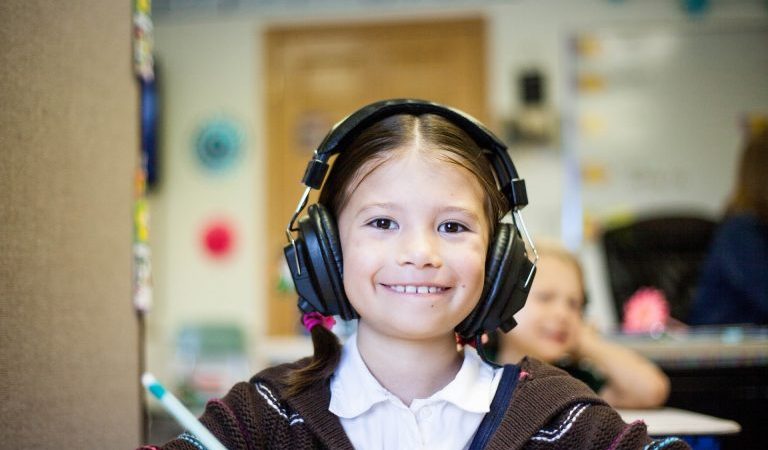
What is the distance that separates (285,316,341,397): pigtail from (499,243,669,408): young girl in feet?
2.13

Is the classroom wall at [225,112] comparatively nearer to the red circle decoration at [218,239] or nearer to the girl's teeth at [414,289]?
the red circle decoration at [218,239]

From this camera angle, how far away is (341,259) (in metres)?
0.93

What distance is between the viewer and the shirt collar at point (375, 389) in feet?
3.01

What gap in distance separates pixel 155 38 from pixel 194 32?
275 millimetres

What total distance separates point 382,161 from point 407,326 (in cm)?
22

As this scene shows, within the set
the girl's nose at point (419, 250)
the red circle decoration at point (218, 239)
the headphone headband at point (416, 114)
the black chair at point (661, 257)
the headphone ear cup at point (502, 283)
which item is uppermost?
the headphone headband at point (416, 114)

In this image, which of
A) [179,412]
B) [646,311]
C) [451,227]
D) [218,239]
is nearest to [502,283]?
[451,227]

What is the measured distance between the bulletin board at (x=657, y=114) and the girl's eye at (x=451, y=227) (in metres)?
3.33

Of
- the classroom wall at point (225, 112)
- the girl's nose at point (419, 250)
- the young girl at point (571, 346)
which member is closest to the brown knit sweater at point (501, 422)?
the girl's nose at point (419, 250)

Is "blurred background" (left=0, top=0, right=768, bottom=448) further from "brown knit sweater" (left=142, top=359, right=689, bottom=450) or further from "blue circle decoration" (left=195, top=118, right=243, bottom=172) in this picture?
"brown knit sweater" (left=142, top=359, right=689, bottom=450)

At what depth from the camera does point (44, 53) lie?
0.86 m

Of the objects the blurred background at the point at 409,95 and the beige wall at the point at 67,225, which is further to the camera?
the blurred background at the point at 409,95

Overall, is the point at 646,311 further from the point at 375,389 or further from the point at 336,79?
the point at 336,79

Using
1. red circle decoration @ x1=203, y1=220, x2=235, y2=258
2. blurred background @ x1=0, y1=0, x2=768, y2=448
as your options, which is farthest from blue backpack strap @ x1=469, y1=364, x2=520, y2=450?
red circle decoration @ x1=203, y1=220, x2=235, y2=258
